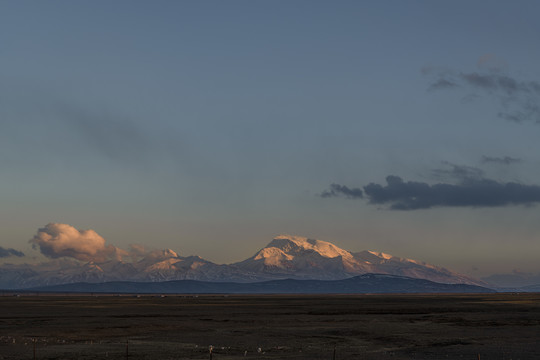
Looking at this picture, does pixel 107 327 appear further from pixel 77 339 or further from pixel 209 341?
pixel 209 341

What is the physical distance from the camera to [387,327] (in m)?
75.8

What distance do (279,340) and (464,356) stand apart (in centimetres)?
1802

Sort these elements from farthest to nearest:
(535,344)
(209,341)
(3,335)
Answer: (3,335) < (209,341) < (535,344)

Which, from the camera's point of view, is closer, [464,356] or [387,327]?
[464,356]

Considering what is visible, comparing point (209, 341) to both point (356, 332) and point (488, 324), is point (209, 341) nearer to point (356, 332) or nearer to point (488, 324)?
point (356, 332)

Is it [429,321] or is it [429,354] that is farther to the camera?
[429,321]

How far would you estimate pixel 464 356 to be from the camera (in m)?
49.2

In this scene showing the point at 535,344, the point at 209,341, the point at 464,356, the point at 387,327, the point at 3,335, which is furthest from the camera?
the point at 387,327

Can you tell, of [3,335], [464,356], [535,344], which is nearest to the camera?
[464,356]

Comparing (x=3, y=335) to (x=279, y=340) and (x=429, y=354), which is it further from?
(x=429, y=354)

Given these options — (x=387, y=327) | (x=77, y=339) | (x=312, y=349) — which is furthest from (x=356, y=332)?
(x=77, y=339)

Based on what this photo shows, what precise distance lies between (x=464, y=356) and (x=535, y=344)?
11.3m

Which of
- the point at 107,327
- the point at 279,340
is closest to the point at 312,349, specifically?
the point at 279,340

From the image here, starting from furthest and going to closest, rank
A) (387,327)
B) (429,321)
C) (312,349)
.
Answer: (429,321), (387,327), (312,349)
